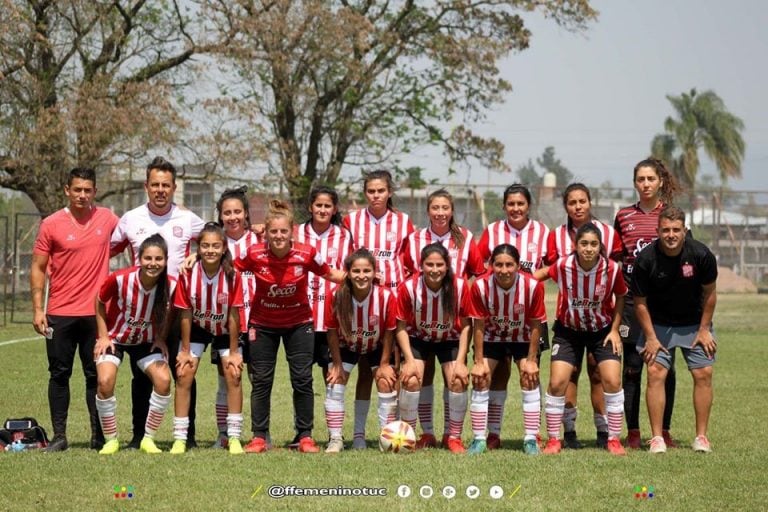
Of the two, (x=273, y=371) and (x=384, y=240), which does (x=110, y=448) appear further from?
(x=384, y=240)

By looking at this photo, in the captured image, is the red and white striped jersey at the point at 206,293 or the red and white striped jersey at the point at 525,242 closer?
the red and white striped jersey at the point at 206,293

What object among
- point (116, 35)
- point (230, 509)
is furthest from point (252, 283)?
point (116, 35)

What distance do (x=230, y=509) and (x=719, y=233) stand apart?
108 ft

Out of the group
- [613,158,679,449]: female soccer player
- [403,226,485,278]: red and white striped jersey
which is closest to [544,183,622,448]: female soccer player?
[613,158,679,449]: female soccer player

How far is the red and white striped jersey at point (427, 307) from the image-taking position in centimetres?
838

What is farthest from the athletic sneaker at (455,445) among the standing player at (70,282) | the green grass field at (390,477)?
the standing player at (70,282)

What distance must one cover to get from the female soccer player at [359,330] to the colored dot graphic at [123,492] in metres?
1.93

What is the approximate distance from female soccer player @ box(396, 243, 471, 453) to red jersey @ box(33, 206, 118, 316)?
2.29 m

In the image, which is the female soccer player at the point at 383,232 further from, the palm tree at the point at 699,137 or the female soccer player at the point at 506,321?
the palm tree at the point at 699,137

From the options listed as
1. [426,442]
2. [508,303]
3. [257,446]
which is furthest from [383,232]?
[257,446]

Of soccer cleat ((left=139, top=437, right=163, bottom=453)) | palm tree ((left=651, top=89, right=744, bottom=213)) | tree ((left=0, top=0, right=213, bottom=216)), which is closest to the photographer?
soccer cleat ((left=139, top=437, right=163, bottom=453))

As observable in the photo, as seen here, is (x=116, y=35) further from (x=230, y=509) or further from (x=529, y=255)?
(x=230, y=509)

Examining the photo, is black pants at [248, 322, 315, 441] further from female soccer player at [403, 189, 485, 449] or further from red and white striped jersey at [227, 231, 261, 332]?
female soccer player at [403, 189, 485, 449]

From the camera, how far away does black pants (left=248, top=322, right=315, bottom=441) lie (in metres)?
8.41
